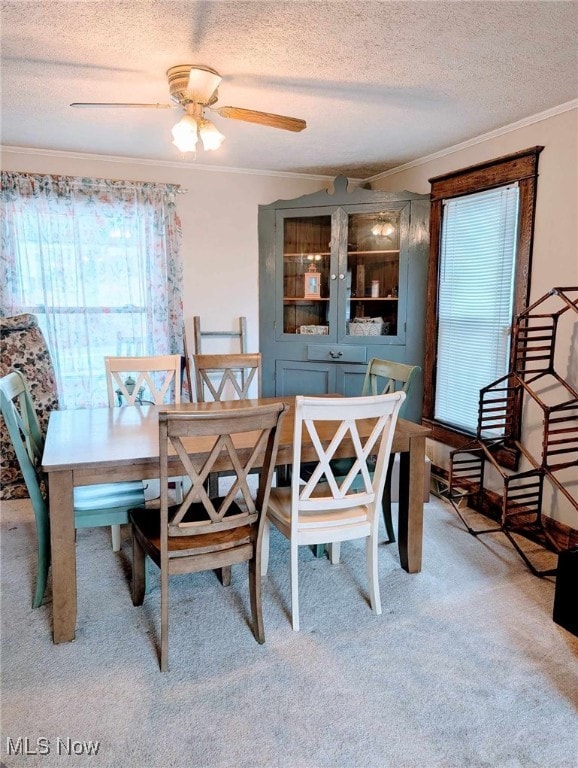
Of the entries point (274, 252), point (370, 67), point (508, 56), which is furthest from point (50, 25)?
point (274, 252)

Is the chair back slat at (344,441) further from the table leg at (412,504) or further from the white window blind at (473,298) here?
the white window blind at (473,298)

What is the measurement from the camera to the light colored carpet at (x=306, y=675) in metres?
1.51

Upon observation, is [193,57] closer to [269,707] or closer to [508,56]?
[508,56]

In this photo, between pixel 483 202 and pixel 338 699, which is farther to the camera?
pixel 483 202

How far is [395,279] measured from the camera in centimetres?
391

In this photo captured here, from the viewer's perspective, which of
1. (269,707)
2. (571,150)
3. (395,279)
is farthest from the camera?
(395,279)

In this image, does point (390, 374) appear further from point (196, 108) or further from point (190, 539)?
point (196, 108)

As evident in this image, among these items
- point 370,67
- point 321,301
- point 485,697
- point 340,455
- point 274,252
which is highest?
point 370,67

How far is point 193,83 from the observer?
208 centimetres

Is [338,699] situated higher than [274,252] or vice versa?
[274,252]

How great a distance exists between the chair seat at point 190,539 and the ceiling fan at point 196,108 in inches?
61.9

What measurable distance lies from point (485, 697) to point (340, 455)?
3.24ft
